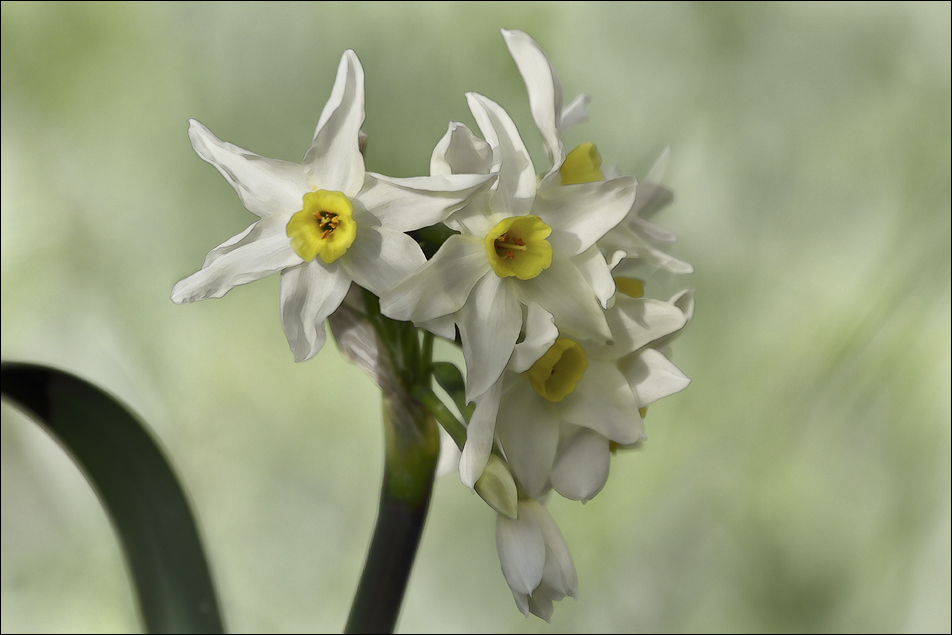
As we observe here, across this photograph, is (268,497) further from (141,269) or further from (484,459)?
(484,459)

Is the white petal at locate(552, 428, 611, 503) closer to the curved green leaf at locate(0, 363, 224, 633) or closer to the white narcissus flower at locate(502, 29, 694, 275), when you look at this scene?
the white narcissus flower at locate(502, 29, 694, 275)

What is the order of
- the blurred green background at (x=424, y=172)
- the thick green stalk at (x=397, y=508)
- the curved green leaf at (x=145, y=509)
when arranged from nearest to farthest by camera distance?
the thick green stalk at (x=397, y=508), the curved green leaf at (x=145, y=509), the blurred green background at (x=424, y=172)

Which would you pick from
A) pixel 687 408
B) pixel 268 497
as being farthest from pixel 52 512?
pixel 687 408

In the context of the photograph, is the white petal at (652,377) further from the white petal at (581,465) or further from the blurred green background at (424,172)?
the blurred green background at (424,172)

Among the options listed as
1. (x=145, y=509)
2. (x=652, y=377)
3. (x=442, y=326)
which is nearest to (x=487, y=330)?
(x=442, y=326)

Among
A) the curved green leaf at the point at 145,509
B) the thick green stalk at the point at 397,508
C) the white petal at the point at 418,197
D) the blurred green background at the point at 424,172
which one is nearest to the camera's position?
the white petal at the point at 418,197

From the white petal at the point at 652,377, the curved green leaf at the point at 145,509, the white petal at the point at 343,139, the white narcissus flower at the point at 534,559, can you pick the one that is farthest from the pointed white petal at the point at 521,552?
the curved green leaf at the point at 145,509
